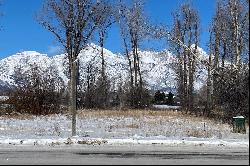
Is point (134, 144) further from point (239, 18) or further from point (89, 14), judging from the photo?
point (89, 14)

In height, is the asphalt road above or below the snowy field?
below

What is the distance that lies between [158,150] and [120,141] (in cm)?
270

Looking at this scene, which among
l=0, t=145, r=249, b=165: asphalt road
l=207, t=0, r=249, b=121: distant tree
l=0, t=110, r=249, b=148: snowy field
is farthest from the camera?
l=207, t=0, r=249, b=121: distant tree

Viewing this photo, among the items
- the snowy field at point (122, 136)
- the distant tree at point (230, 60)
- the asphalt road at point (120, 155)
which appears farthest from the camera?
the distant tree at point (230, 60)

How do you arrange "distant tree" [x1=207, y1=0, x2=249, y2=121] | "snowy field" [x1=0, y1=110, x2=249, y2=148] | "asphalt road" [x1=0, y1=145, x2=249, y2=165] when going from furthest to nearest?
Result: "distant tree" [x1=207, y1=0, x2=249, y2=121] → "snowy field" [x1=0, y1=110, x2=249, y2=148] → "asphalt road" [x1=0, y1=145, x2=249, y2=165]

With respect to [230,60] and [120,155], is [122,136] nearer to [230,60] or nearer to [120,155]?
[120,155]

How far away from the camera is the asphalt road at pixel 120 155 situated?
527 inches

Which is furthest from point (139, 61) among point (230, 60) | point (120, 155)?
point (120, 155)

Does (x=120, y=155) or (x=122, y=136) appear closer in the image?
(x=120, y=155)

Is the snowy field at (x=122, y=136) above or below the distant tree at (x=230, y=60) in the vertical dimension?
below

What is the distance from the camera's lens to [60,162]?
44.0 ft

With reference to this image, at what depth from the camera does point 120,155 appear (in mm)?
15539

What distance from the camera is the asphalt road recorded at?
13.4 m

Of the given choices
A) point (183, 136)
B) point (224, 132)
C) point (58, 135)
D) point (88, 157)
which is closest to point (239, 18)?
point (224, 132)
